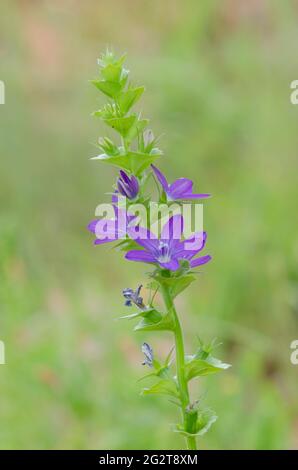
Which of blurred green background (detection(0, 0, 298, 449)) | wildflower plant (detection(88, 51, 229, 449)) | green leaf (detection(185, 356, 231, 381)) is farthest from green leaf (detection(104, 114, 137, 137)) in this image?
blurred green background (detection(0, 0, 298, 449))

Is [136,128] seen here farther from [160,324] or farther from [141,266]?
[141,266]

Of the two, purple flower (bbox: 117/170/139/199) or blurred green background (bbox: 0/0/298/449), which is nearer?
purple flower (bbox: 117/170/139/199)

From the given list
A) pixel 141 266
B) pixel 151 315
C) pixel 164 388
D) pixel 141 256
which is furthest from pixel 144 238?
pixel 141 266

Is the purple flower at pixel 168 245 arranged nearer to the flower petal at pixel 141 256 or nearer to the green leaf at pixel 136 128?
the flower petal at pixel 141 256

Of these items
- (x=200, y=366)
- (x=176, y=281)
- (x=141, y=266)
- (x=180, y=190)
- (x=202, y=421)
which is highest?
(x=180, y=190)

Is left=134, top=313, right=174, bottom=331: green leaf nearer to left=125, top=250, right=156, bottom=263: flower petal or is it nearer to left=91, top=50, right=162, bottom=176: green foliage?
Result: left=125, top=250, right=156, bottom=263: flower petal

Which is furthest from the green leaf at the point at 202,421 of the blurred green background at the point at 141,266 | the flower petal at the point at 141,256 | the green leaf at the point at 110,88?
the blurred green background at the point at 141,266

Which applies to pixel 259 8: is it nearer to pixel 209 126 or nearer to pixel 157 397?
pixel 209 126

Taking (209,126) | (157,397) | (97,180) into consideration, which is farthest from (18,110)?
(157,397)
